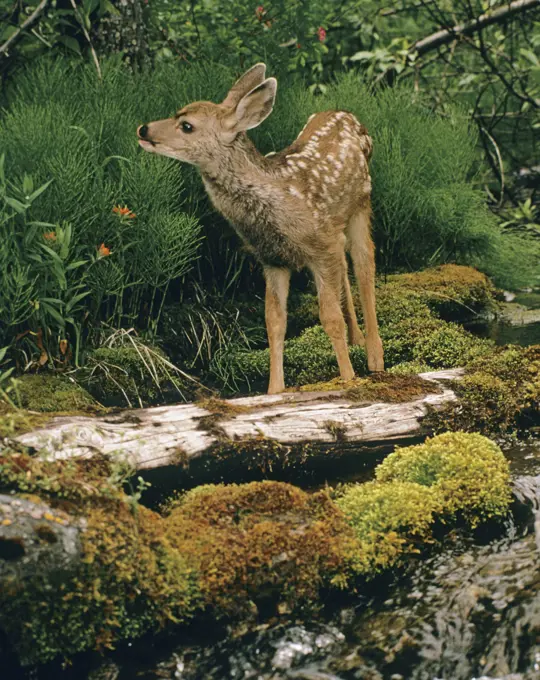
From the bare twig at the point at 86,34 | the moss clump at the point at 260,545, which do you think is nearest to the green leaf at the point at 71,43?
the bare twig at the point at 86,34

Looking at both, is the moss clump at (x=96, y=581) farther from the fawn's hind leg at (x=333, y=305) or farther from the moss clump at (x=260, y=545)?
the fawn's hind leg at (x=333, y=305)

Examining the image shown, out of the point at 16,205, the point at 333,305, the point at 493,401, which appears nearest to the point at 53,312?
the point at 16,205

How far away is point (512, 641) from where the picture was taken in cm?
339

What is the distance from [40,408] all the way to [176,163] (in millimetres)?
2170

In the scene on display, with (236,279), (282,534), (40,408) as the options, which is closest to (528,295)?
(236,279)

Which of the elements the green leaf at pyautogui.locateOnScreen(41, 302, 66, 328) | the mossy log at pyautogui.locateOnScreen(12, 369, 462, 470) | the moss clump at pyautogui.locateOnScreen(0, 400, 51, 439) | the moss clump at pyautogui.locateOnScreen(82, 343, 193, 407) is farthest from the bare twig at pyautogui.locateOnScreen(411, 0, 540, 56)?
the moss clump at pyautogui.locateOnScreen(0, 400, 51, 439)

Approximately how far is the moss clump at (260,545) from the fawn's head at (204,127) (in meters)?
2.25

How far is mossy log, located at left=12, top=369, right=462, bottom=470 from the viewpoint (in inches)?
164

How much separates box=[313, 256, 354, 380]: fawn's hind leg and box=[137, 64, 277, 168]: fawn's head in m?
0.94

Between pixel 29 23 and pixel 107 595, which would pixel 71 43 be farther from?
pixel 107 595

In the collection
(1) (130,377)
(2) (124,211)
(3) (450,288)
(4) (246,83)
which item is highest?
(4) (246,83)

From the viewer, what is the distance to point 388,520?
4043mm

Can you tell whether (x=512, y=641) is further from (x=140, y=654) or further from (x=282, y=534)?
(x=140, y=654)

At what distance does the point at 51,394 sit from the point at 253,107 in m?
2.09
